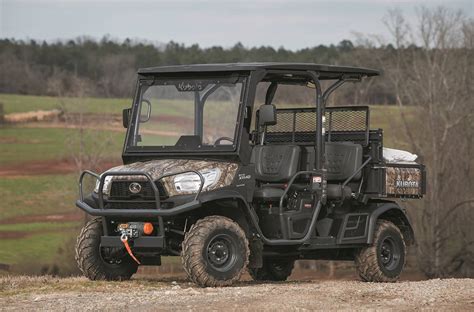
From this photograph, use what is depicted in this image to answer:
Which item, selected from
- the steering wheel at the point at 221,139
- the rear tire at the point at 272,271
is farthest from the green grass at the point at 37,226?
the steering wheel at the point at 221,139

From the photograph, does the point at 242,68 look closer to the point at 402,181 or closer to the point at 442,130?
the point at 402,181

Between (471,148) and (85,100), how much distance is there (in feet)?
113

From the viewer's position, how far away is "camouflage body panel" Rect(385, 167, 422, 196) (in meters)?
15.9

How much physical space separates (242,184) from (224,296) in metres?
2.22

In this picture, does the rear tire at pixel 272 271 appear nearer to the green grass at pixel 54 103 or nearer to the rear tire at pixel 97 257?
the rear tire at pixel 97 257

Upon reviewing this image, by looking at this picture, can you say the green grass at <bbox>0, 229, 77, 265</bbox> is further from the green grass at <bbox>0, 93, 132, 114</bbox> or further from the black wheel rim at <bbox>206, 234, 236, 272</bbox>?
the black wheel rim at <bbox>206, 234, 236, 272</bbox>

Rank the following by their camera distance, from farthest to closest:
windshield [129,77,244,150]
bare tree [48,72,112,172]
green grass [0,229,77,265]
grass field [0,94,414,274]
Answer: bare tree [48,72,112,172] → grass field [0,94,414,274] → green grass [0,229,77,265] → windshield [129,77,244,150]

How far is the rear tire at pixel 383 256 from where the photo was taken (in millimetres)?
15797

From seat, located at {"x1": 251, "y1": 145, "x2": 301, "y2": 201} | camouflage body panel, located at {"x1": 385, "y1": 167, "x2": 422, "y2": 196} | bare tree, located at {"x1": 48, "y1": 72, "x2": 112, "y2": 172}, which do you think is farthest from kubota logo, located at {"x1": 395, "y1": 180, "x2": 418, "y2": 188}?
bare tree, located at {"x1": 48, "y1": 72, "x2": 112, "y2": 172}

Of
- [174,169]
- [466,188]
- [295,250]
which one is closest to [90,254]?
[174,169]

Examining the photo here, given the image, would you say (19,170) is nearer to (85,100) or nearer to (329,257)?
(85,100)

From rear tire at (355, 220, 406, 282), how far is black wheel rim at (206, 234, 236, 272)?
287 centimetres

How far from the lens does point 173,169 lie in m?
13.6

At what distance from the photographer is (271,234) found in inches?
578
